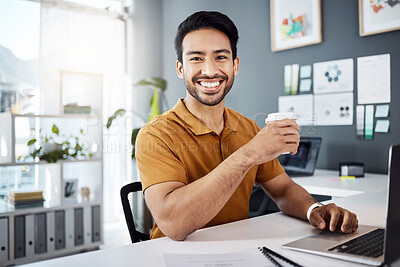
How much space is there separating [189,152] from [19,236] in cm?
214

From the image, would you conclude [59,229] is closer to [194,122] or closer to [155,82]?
[155,82]

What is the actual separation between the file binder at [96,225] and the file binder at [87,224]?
1.5 inches

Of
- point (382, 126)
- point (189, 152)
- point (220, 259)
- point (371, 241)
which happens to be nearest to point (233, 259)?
point (220, 259)

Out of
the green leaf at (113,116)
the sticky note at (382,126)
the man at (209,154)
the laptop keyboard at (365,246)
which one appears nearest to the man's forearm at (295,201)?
the man at (209,154)

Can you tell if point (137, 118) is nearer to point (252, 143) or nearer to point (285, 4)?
point (285, 4)

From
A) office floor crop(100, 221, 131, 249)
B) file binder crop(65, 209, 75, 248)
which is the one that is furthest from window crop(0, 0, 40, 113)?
office floor crop(100, 221, 131, 249)

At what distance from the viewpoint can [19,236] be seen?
2865mm

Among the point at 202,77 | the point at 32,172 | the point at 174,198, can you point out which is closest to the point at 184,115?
the point at 202,77

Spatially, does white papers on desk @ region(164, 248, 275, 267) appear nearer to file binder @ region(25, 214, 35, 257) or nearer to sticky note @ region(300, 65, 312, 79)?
sticky note @ region(300, 65, 312, 79)

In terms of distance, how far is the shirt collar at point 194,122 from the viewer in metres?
1.46

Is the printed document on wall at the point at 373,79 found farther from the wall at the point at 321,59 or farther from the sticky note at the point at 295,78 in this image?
the sticky note at the point at 295,78

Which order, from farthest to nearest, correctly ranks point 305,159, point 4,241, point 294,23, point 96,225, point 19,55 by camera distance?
point 19,55
point 96,225
point 294,23
point 4,241
point 305,159

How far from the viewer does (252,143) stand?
1.18m

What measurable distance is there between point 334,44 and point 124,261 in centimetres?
252
